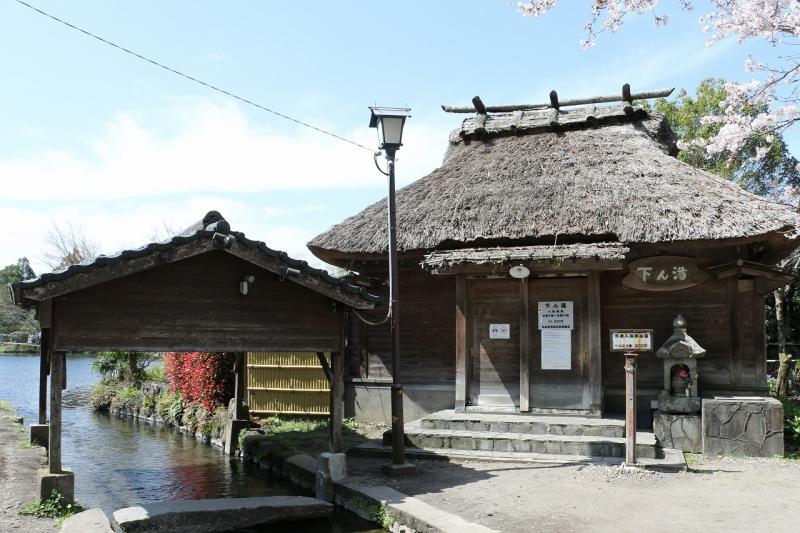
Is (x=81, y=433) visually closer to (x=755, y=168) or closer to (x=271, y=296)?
(x=271, y=296)

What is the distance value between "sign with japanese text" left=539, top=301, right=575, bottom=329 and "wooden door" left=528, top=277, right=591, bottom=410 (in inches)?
2.6

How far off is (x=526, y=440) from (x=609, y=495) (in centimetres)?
229

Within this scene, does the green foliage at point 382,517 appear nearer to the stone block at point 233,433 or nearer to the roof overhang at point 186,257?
the roof overhang at point 186,257

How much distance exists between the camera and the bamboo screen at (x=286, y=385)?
44.2 feet

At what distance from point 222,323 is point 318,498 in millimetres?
2432

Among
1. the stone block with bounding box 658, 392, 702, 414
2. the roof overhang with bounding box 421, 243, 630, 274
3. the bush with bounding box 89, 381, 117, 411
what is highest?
the roof overhang with bounding box 421, 243, 630, 274

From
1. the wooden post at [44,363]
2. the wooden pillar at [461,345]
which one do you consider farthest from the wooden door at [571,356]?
the wooden post at [44,363]

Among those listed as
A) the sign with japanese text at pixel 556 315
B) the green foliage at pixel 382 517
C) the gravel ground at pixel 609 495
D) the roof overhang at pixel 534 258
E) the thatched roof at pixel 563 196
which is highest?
the thatched roof at pixel 563 196

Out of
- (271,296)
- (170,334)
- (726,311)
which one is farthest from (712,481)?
(170,334)

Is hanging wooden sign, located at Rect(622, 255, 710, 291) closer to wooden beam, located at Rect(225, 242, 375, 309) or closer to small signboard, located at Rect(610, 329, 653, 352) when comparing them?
small signboard, located at Rect(610, 329, 653, 352)

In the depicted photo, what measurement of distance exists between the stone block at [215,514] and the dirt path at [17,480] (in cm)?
76

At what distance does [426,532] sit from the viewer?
620cm

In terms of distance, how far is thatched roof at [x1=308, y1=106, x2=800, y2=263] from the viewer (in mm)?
10344

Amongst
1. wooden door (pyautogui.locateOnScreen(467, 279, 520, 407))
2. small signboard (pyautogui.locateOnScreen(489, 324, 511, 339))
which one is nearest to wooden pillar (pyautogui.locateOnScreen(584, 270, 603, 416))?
wooden door (pyautogui.locateOnScreen(467, 279, 520, 407))
